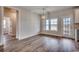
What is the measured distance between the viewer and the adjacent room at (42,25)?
14.3 ft

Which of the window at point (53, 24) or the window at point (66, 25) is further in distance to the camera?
the window at point (53, 24)

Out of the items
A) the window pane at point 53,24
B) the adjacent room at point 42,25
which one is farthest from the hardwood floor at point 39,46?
the window pane at point 53,24

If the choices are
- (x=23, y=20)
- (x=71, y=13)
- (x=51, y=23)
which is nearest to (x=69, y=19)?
(x=71, y=13)

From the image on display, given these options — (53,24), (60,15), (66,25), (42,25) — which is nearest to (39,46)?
(66,25)

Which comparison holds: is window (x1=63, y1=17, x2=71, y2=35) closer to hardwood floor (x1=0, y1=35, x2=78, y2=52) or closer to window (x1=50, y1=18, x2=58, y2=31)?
window (x1=50, y1=18, x2=58, y2=31)

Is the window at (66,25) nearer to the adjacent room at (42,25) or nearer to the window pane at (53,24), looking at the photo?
the adjacent room at (42,25)

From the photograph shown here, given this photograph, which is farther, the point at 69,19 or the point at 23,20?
the point at 69,19

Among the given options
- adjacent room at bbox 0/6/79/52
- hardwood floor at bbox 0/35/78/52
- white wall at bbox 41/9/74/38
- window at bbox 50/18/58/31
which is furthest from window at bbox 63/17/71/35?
hardwood floor at bbox 0/35/78/52

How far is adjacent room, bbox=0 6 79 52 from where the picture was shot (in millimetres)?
4352

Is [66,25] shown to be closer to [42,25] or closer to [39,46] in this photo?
[42,25]
